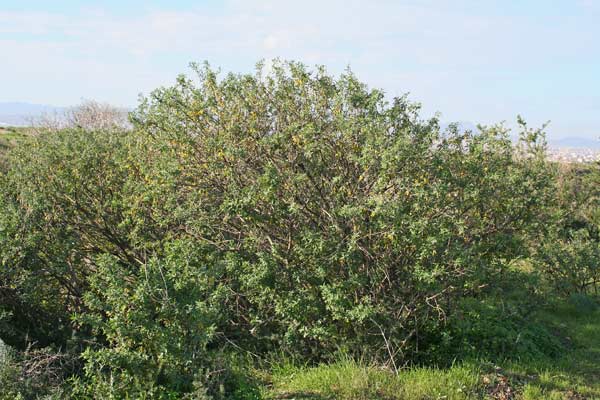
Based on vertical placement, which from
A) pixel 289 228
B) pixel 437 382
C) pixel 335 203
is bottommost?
pixel 437 382

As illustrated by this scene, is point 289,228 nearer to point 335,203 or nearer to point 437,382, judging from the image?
point 335,203

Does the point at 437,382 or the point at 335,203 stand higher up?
the point at 335,203

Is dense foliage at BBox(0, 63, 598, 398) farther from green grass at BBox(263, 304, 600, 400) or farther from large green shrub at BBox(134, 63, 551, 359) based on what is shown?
green grass at BBox(263, 304, 600, 400)

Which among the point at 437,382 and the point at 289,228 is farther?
the point at 289,228

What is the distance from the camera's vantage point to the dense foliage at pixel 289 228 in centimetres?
547

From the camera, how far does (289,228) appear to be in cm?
605

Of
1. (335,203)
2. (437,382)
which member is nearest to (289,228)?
(335,203)

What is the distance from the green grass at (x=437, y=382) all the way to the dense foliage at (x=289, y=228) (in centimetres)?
35

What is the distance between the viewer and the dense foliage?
17.9 feet

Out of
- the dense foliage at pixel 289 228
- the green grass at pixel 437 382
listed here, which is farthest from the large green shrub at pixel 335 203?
the green grass at pixel 437 382

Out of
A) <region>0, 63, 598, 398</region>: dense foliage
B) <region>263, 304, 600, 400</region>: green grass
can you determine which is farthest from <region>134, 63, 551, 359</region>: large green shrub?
<region>263, 304, 600, 400</region>: green grass

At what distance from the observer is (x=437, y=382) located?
5527 millimetres

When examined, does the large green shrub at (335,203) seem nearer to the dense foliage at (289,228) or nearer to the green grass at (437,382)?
the dense foliage at (289,228)

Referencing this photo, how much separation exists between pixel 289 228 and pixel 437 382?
6.57 feet
